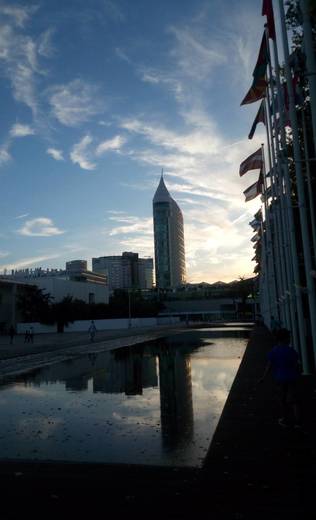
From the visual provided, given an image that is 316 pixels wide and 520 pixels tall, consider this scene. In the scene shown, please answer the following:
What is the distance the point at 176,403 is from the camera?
10.8 m

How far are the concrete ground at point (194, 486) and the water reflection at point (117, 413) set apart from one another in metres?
0.60

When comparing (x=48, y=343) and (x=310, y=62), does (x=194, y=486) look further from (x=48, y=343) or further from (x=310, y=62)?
(x=48, y=343)

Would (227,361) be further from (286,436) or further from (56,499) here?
(56,499)

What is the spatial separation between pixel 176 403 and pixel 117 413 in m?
1.68

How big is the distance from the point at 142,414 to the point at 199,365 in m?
8.94

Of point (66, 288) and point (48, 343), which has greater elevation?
point (66, 288)

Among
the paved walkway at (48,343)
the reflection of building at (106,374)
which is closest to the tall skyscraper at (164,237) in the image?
the paved walkway at (48,343)

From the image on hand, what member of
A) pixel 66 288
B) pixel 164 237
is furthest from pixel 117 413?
pixel 164 237

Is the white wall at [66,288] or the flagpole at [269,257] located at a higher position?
the white wall at [66,288]

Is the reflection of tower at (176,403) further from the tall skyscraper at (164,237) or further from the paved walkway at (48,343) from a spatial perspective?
the tall skyscraper at (164,237)

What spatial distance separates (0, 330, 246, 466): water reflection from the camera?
273 inches

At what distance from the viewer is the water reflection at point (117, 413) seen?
6938mm

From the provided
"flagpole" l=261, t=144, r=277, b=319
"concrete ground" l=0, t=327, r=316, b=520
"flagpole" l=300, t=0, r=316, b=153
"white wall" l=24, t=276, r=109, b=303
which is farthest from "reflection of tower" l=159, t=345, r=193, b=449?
"white wall" l=24, t=276, r=109, b=303

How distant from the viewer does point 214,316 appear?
125 meters
